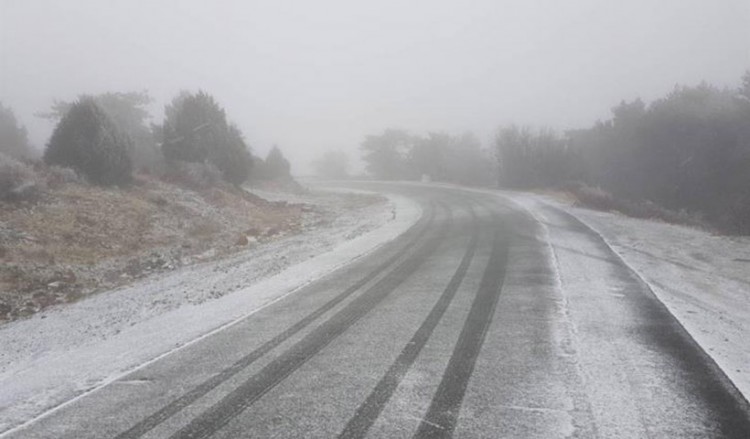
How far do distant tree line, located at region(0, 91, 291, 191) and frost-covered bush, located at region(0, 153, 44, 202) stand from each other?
118 inches

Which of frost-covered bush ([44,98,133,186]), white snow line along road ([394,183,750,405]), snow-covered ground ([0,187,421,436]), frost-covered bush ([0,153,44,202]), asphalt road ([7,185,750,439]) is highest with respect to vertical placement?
frost-covered bush ([44,98,133,186])

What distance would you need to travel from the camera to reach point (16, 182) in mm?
14484

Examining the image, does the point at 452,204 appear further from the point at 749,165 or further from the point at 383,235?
the point at 749,165

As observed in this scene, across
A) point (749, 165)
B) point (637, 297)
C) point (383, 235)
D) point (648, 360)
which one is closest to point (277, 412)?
point (648, 360)

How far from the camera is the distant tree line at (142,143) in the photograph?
61.0 feet

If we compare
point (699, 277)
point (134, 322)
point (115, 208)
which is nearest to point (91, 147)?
point (115, 208)

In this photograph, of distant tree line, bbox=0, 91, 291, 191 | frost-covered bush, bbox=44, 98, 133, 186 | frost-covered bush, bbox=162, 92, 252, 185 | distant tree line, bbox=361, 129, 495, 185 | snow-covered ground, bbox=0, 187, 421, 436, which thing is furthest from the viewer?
distant tree line, bbox=361, 129, 495, 185

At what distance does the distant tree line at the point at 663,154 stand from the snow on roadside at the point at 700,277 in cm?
974

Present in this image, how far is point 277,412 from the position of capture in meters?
4.58

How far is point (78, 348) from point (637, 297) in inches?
326

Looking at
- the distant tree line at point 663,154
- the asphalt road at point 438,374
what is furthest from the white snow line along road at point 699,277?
the distant tree line at point 663,154

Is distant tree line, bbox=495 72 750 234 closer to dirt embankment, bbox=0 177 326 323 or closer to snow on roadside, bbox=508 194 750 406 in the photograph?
snow on roadside, bbox=508 194 750 406

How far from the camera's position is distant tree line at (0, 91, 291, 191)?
61.0ft

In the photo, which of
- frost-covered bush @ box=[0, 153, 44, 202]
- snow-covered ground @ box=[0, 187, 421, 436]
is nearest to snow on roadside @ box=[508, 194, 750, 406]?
snow-covered ground @ box=[0, 187, 421, 436]
